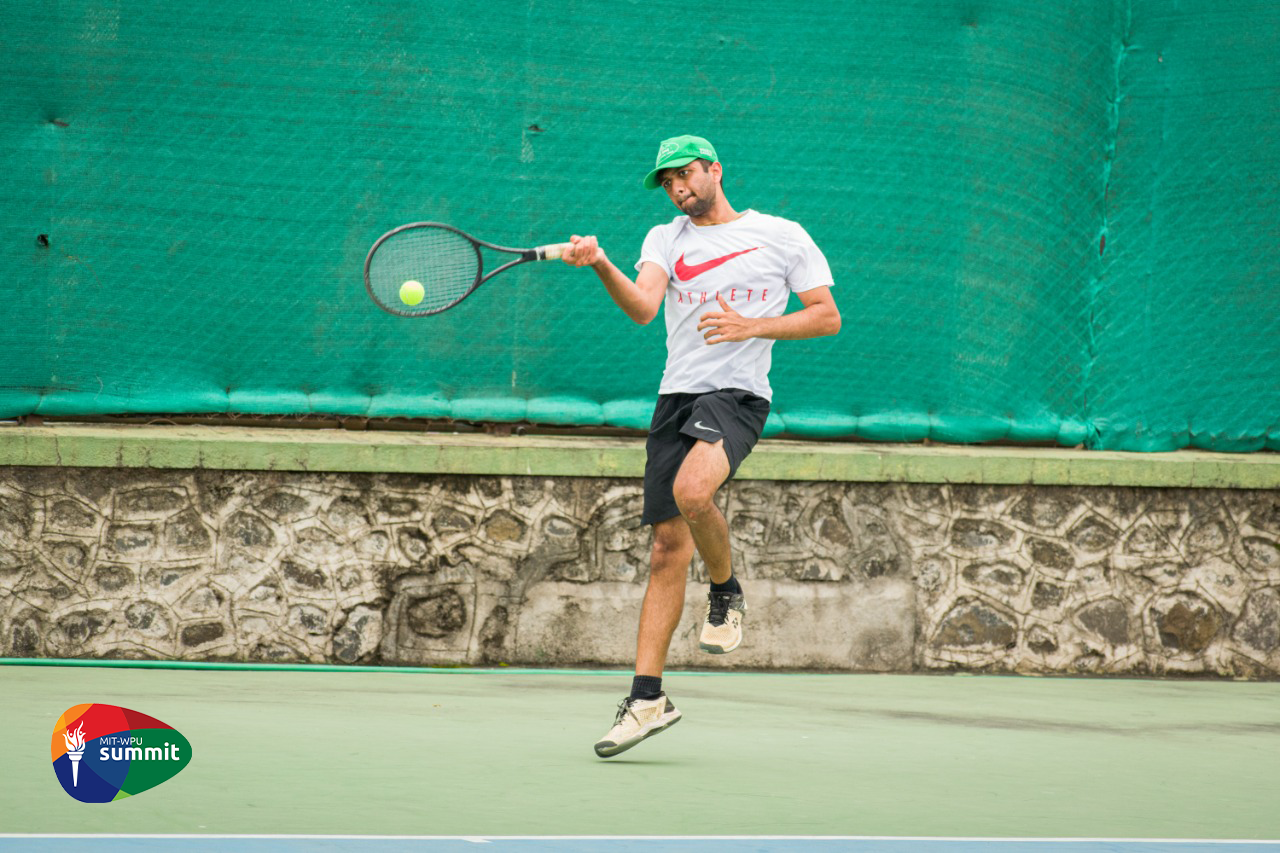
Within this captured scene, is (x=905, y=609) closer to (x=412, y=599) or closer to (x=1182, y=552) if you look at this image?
(x=1182, y=552)

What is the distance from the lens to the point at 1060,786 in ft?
14.3

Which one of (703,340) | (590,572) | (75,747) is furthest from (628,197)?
(75,747)

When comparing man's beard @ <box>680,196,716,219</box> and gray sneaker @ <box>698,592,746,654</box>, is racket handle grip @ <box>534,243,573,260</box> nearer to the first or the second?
man's beard @ <box>680,196,716,219</box>

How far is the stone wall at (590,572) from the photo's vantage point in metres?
6.45

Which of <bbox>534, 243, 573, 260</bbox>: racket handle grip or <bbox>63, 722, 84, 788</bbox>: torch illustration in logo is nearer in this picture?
<bbox>63, 722, 84, 788</bbox>: torch illustration in logo

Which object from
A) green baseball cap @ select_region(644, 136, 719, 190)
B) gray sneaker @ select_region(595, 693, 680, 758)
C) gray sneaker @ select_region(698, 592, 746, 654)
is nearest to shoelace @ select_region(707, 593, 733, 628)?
gray sneaker @ select_region(698, 592, 746, 654)

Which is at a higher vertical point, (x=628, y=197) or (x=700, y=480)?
(x=628, y=197)

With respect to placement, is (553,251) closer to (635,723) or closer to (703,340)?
(703,340)

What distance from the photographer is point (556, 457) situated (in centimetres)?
673

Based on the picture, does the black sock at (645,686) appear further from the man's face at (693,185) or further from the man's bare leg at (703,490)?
the man's face at (693,185)

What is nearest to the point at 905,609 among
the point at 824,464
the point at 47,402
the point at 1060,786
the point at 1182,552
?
the point at 824,464

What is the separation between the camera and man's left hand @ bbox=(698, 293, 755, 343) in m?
4.62

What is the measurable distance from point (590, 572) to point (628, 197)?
1671 millimetres

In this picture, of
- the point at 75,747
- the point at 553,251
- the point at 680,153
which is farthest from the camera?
the point at 680,153
